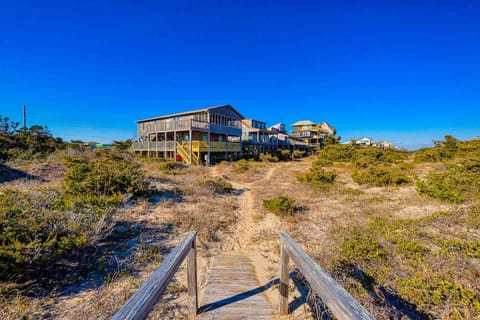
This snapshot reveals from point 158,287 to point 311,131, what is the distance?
1988 inches

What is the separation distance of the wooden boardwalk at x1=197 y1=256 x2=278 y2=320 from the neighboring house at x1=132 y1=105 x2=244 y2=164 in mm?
15419

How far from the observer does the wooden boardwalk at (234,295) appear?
2.59 m

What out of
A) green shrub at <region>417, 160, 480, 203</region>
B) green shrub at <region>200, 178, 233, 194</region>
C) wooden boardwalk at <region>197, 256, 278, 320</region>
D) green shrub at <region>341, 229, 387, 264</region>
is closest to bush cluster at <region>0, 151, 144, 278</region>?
wooden boardwalk at <region>197, 256, 278, 320</region>

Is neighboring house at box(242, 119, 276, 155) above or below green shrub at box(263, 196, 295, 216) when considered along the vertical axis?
above

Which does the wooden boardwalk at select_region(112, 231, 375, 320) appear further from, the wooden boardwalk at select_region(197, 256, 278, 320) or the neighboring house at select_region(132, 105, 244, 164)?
the neighboring house at select_region(132, 105, 244, 164)

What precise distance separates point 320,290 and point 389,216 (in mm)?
6152

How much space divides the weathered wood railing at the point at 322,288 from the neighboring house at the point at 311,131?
150ft

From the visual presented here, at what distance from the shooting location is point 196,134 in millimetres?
23469

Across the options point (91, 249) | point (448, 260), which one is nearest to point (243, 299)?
point (91, 249)

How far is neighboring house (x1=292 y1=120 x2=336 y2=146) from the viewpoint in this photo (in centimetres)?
4674

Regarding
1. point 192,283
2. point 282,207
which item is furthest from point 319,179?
point 192,283

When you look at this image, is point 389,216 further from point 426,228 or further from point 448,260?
point 448,260

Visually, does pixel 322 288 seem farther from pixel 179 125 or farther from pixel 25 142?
pixel 25 142

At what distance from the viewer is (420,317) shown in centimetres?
251
